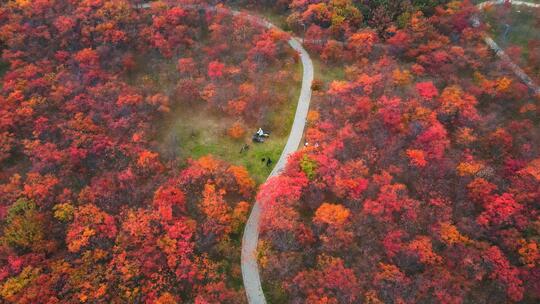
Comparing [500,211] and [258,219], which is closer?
[500,211]

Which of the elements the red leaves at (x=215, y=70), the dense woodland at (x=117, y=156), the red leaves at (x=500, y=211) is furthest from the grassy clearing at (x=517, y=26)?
the red leaves at (x=215, y=70)

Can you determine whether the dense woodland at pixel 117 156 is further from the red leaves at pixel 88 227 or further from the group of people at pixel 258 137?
the group of people at pixel 258 137

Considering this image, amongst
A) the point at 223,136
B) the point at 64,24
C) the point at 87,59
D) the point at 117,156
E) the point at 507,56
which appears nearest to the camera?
the point at 117,156

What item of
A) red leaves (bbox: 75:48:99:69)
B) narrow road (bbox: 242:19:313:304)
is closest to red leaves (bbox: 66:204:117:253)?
narrow road (bbox: 242:19:313:304)

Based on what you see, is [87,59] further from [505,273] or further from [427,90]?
[505,273]

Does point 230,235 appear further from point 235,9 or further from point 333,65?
point 235,9

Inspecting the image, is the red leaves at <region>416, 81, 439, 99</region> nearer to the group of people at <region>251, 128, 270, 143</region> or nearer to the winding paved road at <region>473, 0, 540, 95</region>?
the winding paved road at <region>473, 0, 540, 95</region>

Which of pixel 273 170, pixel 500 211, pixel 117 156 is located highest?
pixel 500 211

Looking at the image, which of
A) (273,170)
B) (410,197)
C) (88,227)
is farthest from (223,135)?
(410,197)

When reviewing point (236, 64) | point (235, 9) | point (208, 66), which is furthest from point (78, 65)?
point (235, 9)
